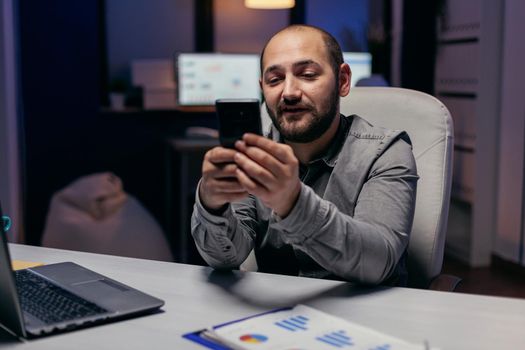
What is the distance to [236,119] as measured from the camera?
1158mm

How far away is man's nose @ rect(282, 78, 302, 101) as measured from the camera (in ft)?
4.98

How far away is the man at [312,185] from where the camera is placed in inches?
46.4

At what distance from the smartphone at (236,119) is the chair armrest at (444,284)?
0.65 meters

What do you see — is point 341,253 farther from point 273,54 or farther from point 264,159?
point 273,54

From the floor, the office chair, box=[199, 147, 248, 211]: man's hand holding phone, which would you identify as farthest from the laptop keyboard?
the floor

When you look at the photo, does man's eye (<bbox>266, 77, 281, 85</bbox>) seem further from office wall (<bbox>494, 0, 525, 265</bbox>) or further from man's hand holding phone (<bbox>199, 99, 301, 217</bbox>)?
office wall (<bbox>494, 0, 525, 265</bbox>)

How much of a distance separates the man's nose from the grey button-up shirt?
0.55 ft

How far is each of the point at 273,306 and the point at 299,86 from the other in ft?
1.77

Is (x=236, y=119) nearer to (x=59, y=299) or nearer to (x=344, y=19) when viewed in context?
(x=59, y=299)

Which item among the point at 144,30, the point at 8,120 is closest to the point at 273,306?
the point at 8,120

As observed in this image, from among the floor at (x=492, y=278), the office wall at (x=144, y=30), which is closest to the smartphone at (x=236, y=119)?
the floor at (x=492, y=278)

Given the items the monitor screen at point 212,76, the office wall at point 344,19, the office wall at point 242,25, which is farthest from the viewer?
the office wall at point 344,19

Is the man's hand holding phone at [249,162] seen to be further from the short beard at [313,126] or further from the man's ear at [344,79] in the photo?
the man's ear at [344,79]

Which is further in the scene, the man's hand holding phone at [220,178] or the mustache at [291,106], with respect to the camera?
the mustache at [291,106]
